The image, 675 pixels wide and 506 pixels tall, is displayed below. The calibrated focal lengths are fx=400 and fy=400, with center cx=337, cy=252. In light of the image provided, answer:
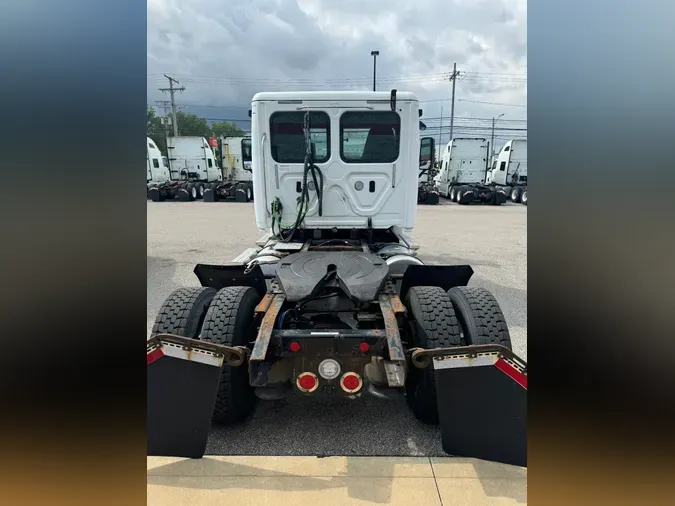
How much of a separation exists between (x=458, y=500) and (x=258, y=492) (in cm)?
117

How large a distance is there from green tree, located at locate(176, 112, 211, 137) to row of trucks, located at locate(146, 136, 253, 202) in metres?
31.6

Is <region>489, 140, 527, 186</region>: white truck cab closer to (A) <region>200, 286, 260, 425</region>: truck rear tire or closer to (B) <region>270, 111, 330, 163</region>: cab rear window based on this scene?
(B) <region>270, 111, 330, 163</region>: cab rear window

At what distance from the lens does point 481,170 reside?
24516mm

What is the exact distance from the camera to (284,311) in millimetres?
3201

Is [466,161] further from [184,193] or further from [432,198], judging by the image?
[184,193]

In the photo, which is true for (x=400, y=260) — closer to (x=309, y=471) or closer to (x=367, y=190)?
(x=367, y=190)

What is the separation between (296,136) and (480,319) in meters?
3.15

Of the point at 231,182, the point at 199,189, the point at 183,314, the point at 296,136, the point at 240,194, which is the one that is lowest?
the point at 183,314

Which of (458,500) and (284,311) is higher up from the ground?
(284,311)

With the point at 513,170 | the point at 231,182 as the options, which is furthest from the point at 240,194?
the point at 513,170

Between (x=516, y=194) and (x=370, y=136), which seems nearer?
(x=370, y=136)

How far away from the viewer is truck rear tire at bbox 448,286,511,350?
274cm

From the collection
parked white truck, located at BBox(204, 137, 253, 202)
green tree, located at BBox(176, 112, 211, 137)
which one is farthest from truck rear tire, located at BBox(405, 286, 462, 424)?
green tree, located at BBox(176, 112, 211, 137)
